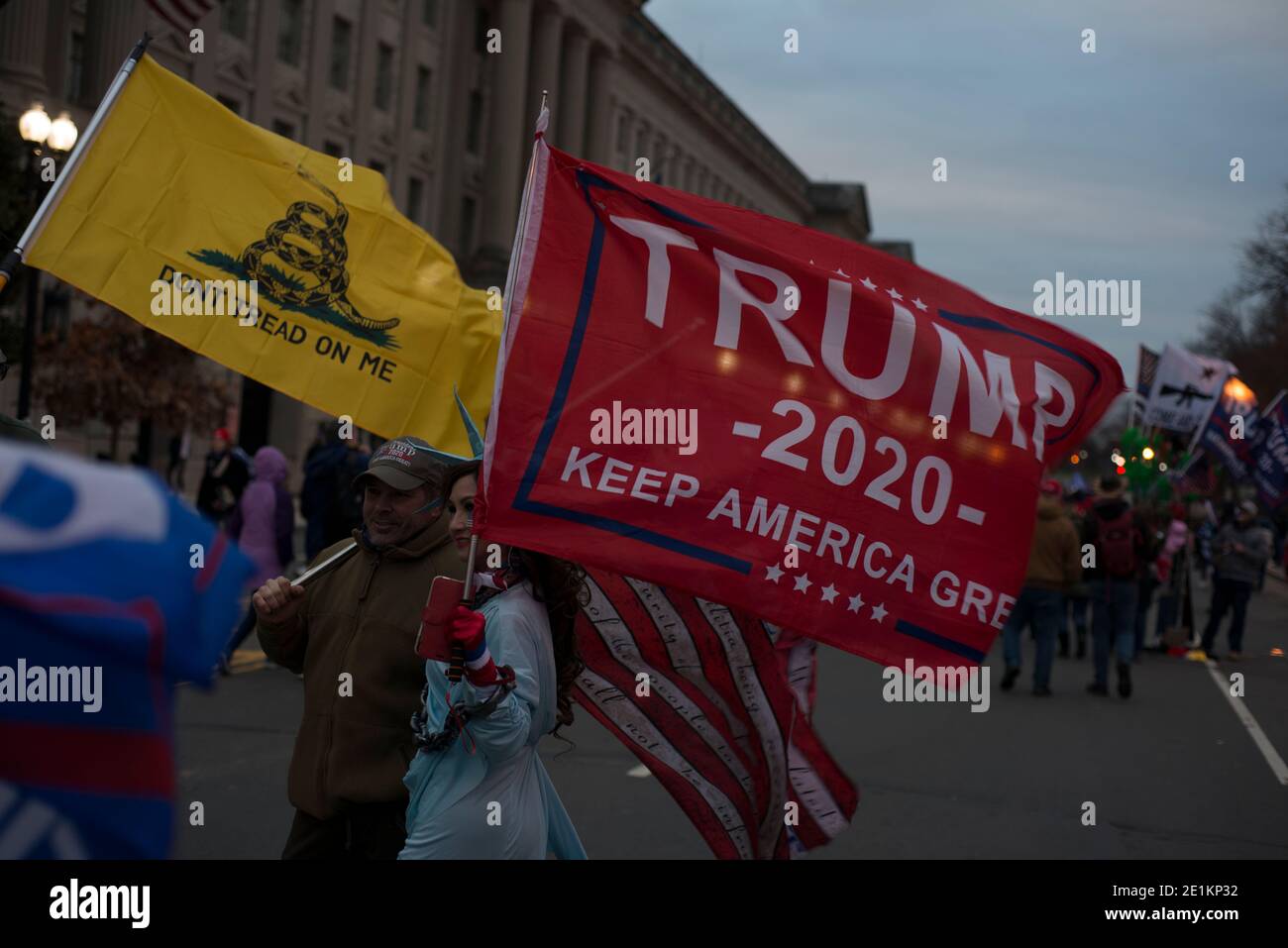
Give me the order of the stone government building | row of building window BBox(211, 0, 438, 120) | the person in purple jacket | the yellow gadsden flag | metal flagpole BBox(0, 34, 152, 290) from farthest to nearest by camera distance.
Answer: row of building window BBox(211, 0, 438, 120) → the stone government building → the person in purple jacket → the yellow gadsden flag → metal flagpole BBox(0, 34, 152, 290)

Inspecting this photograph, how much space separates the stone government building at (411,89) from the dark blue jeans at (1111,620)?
1509 cm

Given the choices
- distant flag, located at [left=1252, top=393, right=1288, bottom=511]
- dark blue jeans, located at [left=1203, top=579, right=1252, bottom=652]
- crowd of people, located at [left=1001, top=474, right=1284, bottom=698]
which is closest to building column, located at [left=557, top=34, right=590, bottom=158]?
distant flag, located at [left=1252, top=393, right=1288, bottom=511]

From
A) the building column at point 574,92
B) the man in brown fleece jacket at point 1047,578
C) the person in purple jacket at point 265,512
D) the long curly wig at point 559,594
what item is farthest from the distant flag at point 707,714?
the building column at point 574,92

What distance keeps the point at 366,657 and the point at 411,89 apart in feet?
144

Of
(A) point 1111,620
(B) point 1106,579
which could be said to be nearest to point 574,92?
(B) point 1106,579

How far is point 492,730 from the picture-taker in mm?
3404

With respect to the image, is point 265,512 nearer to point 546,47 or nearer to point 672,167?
point 546,47

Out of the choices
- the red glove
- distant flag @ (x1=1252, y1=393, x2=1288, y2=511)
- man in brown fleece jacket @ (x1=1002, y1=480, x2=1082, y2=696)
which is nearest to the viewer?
the red glove

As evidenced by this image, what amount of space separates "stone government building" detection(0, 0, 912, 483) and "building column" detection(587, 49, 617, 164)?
0.08 m

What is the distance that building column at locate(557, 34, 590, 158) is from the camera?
55.8 meters

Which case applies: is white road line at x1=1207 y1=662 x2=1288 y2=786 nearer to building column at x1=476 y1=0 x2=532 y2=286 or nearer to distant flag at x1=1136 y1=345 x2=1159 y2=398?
distant flag at x1=1136 y1=345 x2=1159 y2=398

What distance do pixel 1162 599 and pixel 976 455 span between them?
49.0ft

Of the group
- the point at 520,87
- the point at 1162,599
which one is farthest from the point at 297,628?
the point at 520,87
